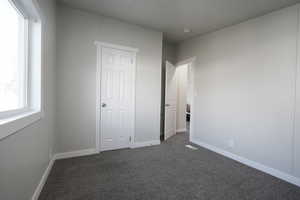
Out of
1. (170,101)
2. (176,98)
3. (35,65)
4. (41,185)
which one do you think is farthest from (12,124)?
(176,98)

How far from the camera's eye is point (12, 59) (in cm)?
140

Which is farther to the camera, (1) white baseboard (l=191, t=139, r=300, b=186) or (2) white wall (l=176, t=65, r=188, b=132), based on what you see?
(2) white wall (l=176, t=65, r=188, b=132)

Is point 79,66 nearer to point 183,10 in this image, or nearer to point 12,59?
point 12,59

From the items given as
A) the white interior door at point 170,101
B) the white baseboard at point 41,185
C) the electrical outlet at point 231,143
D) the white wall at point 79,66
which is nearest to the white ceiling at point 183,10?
the white wall at point 79,66

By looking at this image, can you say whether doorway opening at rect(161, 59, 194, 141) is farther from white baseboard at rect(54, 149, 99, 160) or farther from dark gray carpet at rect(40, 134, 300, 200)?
white baseboard at rect(54, 149, 99, 160)

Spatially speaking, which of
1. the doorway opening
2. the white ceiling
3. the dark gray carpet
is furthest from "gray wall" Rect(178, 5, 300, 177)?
the doorway opening

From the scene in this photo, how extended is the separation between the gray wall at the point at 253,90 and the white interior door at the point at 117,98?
5.56ft

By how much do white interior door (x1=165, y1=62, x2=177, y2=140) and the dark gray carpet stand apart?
4.18 feet

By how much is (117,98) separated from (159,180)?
1.76 m

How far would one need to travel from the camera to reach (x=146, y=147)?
3434 millimetres

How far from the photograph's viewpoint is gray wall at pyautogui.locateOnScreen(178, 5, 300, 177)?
228cm

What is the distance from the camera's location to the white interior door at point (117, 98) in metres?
3.07

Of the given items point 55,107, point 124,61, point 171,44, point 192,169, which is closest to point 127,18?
point 124,61

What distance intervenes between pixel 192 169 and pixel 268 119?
147cm
